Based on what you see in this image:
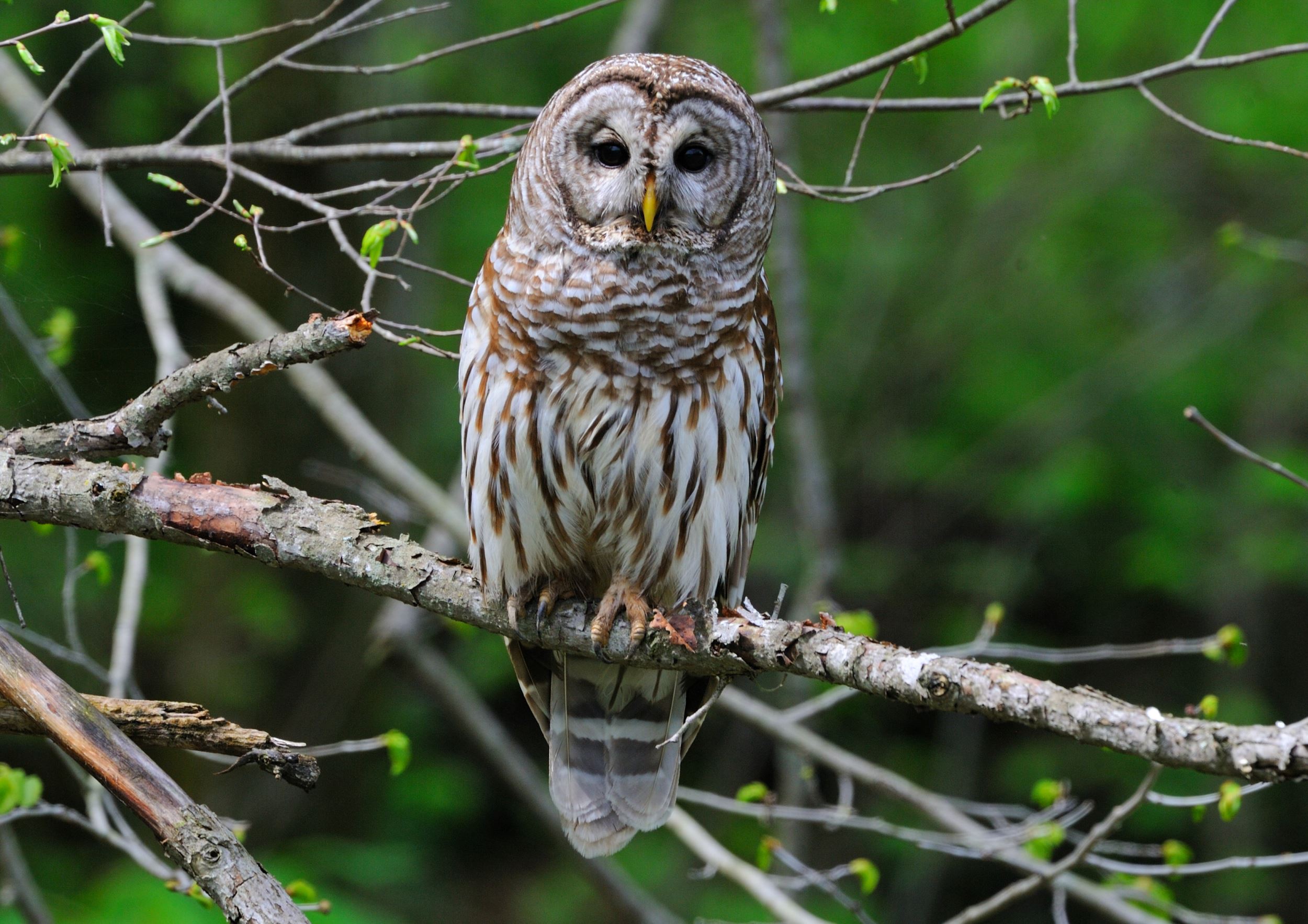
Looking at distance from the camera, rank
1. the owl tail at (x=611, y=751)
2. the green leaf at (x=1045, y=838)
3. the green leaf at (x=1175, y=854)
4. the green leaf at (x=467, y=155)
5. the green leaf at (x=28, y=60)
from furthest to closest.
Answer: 1. the owl tail at (x=611, y=751)
2. the green leaf at (x=1045, y=838)
3. the green leaf at (x=1175, y=854)
4. the green leaf at (x=467, y=155)
5. the green leaf at (x=28, y=60)

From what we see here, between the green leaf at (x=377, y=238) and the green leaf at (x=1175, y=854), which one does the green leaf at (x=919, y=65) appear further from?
the green leaf at (x=1175, y=854)

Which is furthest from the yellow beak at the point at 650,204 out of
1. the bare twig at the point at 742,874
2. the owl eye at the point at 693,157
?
the bare twig at the point at 742,874

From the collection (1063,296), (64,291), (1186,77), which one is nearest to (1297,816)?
(1063,296)

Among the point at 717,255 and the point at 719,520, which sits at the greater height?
the point at 717,255

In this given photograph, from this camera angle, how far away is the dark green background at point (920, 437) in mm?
6832

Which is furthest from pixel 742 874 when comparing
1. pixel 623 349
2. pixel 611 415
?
pixel 623 349

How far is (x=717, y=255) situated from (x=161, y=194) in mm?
3442

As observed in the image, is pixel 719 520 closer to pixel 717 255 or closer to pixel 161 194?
pixel 717 255


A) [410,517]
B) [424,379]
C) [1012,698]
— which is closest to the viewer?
[1012,698]

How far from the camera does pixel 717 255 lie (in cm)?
328

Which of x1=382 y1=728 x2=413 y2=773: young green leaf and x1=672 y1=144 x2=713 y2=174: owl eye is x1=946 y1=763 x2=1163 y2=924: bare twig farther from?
x1=672 y1=144 x2=713 y2=174: owl eye

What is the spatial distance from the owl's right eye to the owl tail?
1513 millimetres

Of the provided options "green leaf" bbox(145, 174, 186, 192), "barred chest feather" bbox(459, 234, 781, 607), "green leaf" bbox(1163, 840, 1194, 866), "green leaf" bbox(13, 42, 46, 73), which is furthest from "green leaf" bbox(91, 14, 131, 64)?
"green leaf" bbox(1163, 840, 1194, 866)

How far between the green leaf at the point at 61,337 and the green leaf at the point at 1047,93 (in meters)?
2.79
